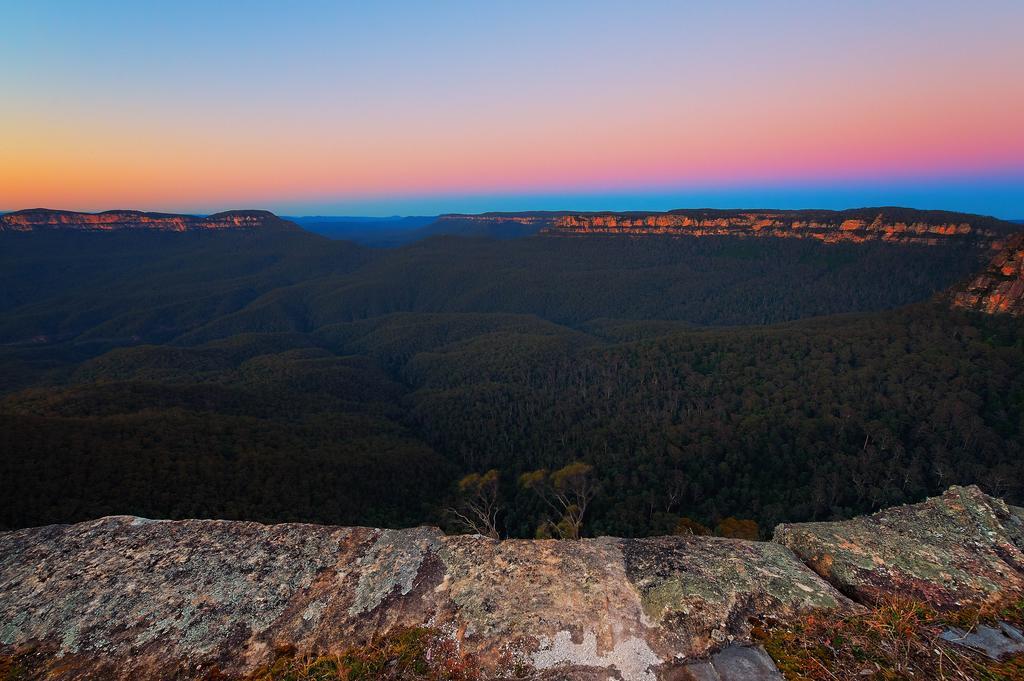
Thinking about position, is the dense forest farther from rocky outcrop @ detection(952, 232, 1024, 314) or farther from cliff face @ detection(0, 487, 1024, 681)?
cliff face @ detection(0, 487, 1024, 681)

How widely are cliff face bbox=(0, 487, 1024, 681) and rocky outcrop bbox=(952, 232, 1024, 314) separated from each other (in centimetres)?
10073

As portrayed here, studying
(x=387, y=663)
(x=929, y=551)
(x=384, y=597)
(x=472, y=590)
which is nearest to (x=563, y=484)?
(x=929, y=551)

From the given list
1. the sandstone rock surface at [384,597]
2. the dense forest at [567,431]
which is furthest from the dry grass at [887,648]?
the dense forest at [567,431]

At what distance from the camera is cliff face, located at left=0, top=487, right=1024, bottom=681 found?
564 centimetres

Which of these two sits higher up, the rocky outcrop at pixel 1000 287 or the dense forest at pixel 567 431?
the rocky outcrop at pixel 1000 287

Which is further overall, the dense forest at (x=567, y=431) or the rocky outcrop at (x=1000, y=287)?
the rocky outcrop at (x=1000, y=287)

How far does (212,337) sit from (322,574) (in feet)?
746

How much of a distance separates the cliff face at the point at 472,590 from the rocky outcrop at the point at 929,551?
0.04 metres

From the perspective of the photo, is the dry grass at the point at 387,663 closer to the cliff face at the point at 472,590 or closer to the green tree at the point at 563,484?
the cliff face at the point at 472,590

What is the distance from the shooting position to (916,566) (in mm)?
6930

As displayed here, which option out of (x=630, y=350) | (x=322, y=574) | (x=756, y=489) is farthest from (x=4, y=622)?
(x=630, y=350)

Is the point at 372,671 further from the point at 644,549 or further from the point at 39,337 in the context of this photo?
the point at 39,337

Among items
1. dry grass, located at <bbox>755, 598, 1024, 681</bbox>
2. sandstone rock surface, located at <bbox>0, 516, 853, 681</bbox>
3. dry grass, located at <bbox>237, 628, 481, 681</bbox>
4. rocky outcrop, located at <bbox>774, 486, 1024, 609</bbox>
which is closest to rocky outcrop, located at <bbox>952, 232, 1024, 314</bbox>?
rocky outcrop, located at <bbox>774, 486, 1024, 609</bbox>

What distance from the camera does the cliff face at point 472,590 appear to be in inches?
222
